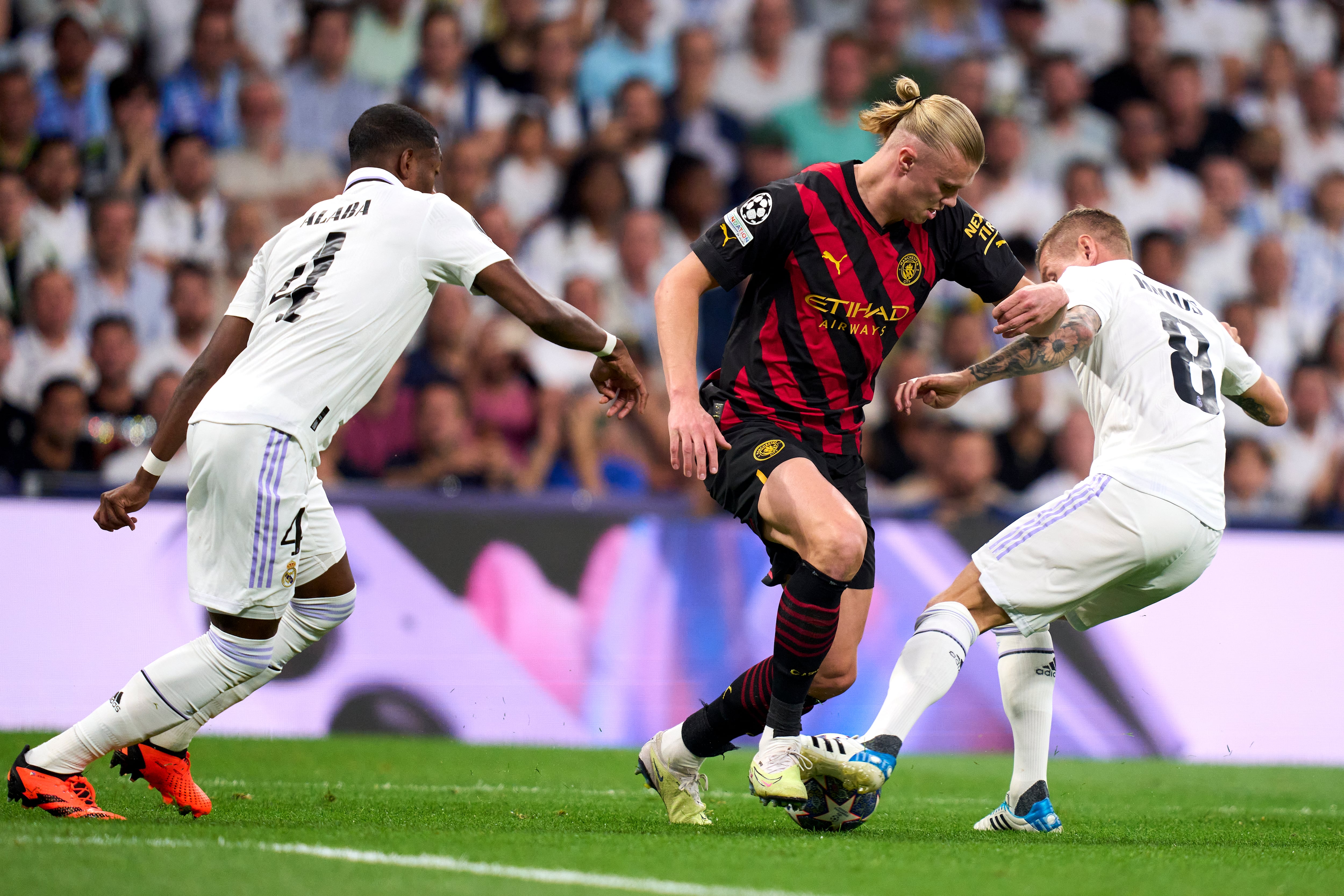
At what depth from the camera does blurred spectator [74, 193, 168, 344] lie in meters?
9.48

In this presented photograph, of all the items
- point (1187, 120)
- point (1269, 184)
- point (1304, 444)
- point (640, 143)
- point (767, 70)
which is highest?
point (767, 70)

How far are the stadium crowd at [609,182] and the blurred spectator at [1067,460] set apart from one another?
3 cm

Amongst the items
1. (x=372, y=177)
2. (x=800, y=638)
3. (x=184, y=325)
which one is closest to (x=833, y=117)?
(x=184, y=325)

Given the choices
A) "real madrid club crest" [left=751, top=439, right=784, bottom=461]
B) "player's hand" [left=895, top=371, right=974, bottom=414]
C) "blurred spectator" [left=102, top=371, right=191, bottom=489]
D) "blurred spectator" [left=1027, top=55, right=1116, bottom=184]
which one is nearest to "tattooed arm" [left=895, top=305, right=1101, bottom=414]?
"player's hand" [left=895, top=371, right=974, bottom=414]

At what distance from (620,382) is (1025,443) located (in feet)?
19.9

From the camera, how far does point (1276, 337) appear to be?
1170 centimetres

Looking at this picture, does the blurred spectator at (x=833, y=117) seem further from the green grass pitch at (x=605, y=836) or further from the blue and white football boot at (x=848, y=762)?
the blue and white football boot at (x=848, y=762)

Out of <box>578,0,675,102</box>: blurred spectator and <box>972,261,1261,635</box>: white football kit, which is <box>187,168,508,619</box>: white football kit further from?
<box>578,0,675,102</box>: blurred spectator

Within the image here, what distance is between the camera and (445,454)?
9.03 meters

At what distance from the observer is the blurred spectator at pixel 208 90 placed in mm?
10195

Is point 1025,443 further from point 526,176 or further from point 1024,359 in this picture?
point 1024,359

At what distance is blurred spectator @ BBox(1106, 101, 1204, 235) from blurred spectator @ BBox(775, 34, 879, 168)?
236 cm

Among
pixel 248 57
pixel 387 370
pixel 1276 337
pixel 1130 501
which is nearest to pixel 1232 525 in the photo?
pixel 1276 337

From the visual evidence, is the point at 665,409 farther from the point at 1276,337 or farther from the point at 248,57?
the point at 1276,337
